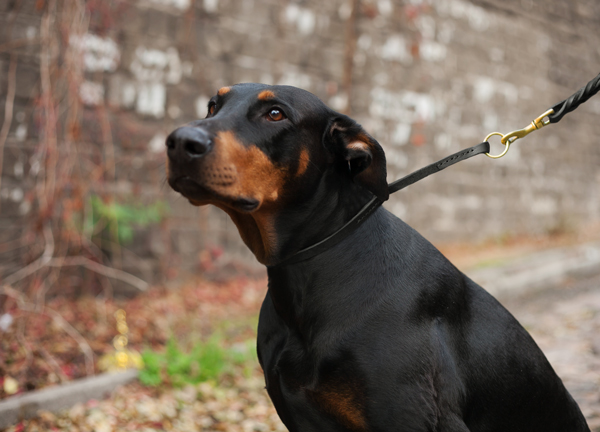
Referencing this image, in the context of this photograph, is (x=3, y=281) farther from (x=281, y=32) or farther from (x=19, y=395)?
(x=281, y=32)

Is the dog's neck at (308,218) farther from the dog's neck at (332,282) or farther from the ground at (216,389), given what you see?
the ground at (216,389)

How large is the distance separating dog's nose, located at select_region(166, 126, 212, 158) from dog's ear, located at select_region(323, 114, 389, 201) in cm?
53

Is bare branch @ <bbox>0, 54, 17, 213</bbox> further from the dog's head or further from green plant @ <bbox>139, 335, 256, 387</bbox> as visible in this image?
the dog's head

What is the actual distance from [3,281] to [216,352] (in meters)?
2.05

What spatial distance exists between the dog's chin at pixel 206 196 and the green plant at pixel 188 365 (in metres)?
2.12

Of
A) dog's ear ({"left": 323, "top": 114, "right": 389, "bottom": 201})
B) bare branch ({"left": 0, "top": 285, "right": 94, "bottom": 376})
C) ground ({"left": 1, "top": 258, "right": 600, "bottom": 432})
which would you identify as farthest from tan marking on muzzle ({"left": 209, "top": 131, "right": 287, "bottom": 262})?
bare branch ({"left": 0, "top": 285, "right": 94, "bottom": 376})

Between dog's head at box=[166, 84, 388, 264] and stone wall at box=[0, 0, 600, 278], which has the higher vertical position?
stone wall at box=[0, 0, 600, 278]

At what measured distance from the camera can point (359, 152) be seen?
2.14 m

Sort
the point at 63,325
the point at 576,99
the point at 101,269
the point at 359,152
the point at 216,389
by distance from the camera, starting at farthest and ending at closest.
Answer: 1. the point at 101,269
2. the point at 63,325
3. the point at 216,389
4. the point at 576,99
5. the point at 359,152

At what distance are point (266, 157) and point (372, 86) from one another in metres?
5.67

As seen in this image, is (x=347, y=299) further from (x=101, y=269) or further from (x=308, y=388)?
(x=101, y=269)

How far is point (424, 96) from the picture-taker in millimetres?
8156

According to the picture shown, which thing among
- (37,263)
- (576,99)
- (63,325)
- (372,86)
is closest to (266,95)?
(576,99)

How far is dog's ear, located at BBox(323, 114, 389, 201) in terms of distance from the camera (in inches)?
83.9
